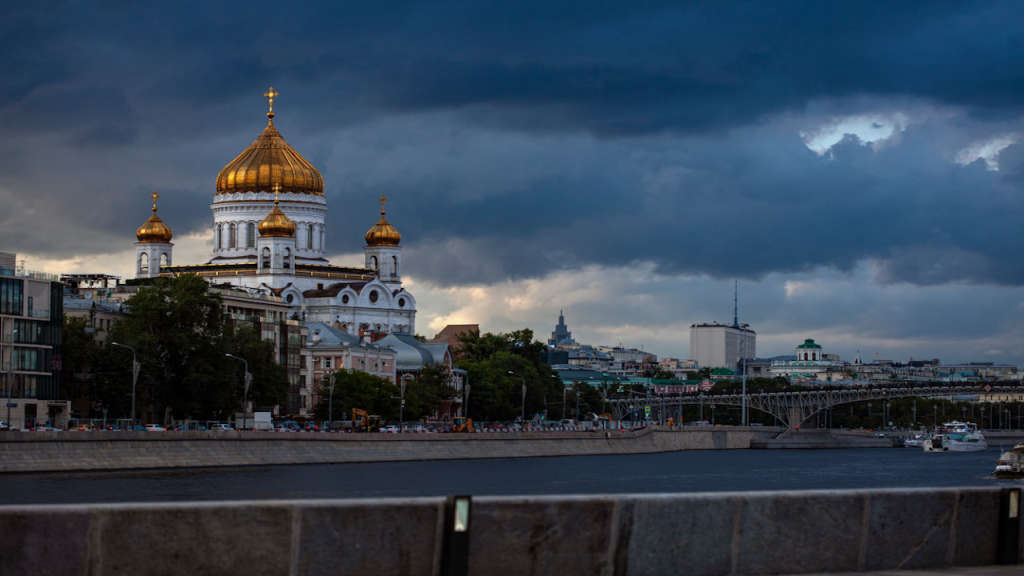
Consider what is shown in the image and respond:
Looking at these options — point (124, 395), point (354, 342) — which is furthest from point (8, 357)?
point (354, 342)

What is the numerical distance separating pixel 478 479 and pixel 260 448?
414 inches

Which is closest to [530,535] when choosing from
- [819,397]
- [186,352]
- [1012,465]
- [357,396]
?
[1012,465]

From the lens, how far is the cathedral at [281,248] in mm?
142750

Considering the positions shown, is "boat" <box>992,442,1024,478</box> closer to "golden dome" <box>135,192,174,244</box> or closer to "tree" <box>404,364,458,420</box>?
"tree" <box>404,364,458,420</box>

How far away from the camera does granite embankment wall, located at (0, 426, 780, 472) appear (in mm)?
60312

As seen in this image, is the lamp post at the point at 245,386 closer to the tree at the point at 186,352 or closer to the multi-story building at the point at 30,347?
the tree at the point at 186,352

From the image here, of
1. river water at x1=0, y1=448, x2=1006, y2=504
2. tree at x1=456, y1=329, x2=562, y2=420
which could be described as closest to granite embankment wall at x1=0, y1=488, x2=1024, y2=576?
river water at x1=0, y1=448, x2=1006, y2=504

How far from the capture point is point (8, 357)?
248 feet

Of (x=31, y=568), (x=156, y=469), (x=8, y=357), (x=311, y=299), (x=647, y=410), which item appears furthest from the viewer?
(x=647, y=410)

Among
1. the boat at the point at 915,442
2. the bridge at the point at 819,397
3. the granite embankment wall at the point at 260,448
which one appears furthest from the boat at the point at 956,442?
the granite embankment wall at the point at 260,448

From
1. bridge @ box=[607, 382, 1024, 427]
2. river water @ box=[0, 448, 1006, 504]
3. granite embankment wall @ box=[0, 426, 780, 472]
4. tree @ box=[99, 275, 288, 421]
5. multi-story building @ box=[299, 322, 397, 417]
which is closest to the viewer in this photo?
river water @ box=[0, 448, 1006, 504]

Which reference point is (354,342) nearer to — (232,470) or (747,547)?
(232,470)

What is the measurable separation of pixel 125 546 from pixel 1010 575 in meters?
6.79

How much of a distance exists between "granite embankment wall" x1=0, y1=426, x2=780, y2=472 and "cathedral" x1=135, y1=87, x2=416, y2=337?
3681cm
